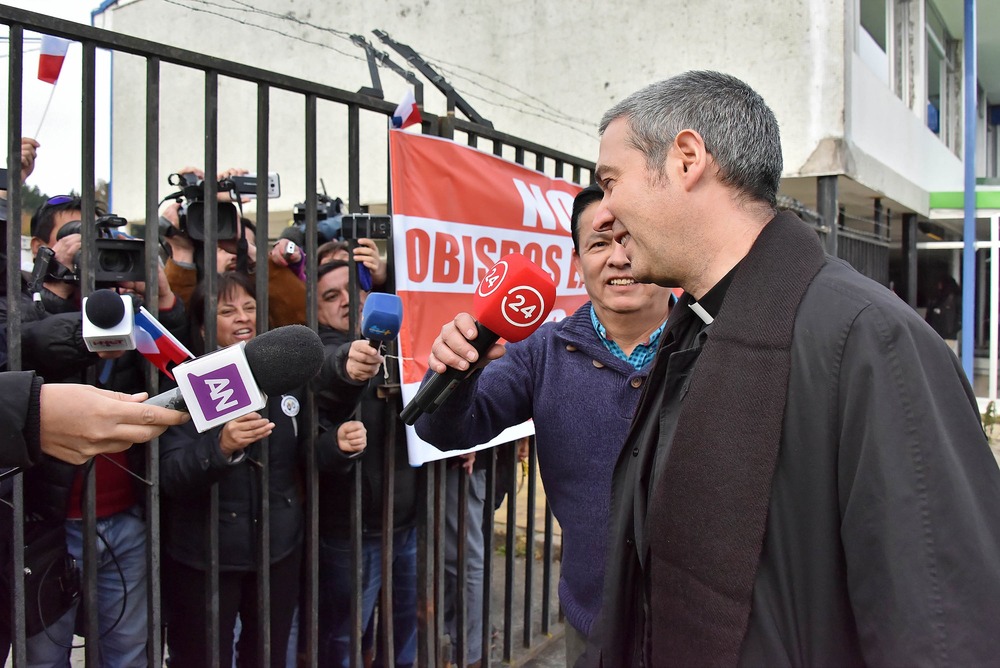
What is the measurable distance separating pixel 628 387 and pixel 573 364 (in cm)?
19

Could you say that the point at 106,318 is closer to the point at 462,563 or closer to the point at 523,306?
the point at 523,306

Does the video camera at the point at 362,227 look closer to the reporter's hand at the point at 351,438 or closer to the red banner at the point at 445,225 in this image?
→ the red banner at the point at 445,225

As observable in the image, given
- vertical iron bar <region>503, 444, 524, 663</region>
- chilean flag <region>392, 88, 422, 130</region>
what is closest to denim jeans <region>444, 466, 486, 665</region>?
vertical iron bar <region>503, 444, 524, 663</region>

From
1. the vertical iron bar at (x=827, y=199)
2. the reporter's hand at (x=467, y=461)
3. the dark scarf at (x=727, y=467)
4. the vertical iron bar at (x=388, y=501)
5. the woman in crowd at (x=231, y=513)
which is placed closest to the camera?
the dark scarf at (x=727, y=467)

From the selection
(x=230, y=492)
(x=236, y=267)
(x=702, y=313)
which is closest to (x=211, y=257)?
(x=236, y=267)

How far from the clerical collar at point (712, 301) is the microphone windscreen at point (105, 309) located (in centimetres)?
140

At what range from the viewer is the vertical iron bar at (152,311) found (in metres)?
2.23

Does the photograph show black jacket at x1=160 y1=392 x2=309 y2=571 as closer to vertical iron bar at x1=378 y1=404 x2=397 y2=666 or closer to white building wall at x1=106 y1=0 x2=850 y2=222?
vertical iron bar at x1=378 y1=404 x2=397 y2=666

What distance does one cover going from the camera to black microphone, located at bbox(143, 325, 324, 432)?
1431mm

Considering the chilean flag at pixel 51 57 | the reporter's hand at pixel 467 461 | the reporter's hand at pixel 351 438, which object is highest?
the chilean flag at pixel 51 57

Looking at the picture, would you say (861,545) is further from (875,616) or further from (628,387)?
(628,387)

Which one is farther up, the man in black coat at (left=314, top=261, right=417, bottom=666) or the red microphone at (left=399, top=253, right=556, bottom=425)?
the red microphone at (left=399, top=253, right=556, bottom=425)

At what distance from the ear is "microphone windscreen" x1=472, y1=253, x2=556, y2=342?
1.66 ft

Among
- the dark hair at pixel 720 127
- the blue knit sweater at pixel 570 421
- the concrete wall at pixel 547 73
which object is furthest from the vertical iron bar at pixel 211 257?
the concrete wall at pixel 547 73
